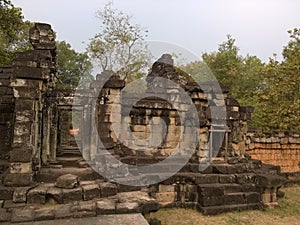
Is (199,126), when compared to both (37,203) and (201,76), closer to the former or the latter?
(37,203)

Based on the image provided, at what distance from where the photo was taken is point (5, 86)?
8.14 m

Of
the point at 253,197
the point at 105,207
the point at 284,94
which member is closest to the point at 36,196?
the point at 105,207

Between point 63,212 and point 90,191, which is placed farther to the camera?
point 90,191

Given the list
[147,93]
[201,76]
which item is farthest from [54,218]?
[201,76]

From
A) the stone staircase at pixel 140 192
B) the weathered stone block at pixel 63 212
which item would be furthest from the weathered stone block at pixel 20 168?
the weathered stone block at pixel 63 212

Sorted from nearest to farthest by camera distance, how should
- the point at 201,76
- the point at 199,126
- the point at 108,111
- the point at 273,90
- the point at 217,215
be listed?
the point at 217,215
the point at 108,111
the point at 199,126
the point at 273,90
the point at 201,76

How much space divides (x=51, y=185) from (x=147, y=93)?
444 centimetres

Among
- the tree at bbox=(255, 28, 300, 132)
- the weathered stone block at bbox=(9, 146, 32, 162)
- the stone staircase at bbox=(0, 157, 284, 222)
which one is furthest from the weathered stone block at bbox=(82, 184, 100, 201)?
the tree at bbox=(255, 28, 300, 132)

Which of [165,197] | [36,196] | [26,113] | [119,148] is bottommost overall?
[165,197]

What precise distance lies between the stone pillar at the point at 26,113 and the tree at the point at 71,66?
2181cm

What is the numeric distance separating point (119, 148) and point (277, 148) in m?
8.53

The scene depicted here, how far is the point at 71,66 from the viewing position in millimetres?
28516

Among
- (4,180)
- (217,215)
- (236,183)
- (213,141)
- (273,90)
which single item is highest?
(273,90)

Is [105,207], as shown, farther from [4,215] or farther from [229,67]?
[229,67]
